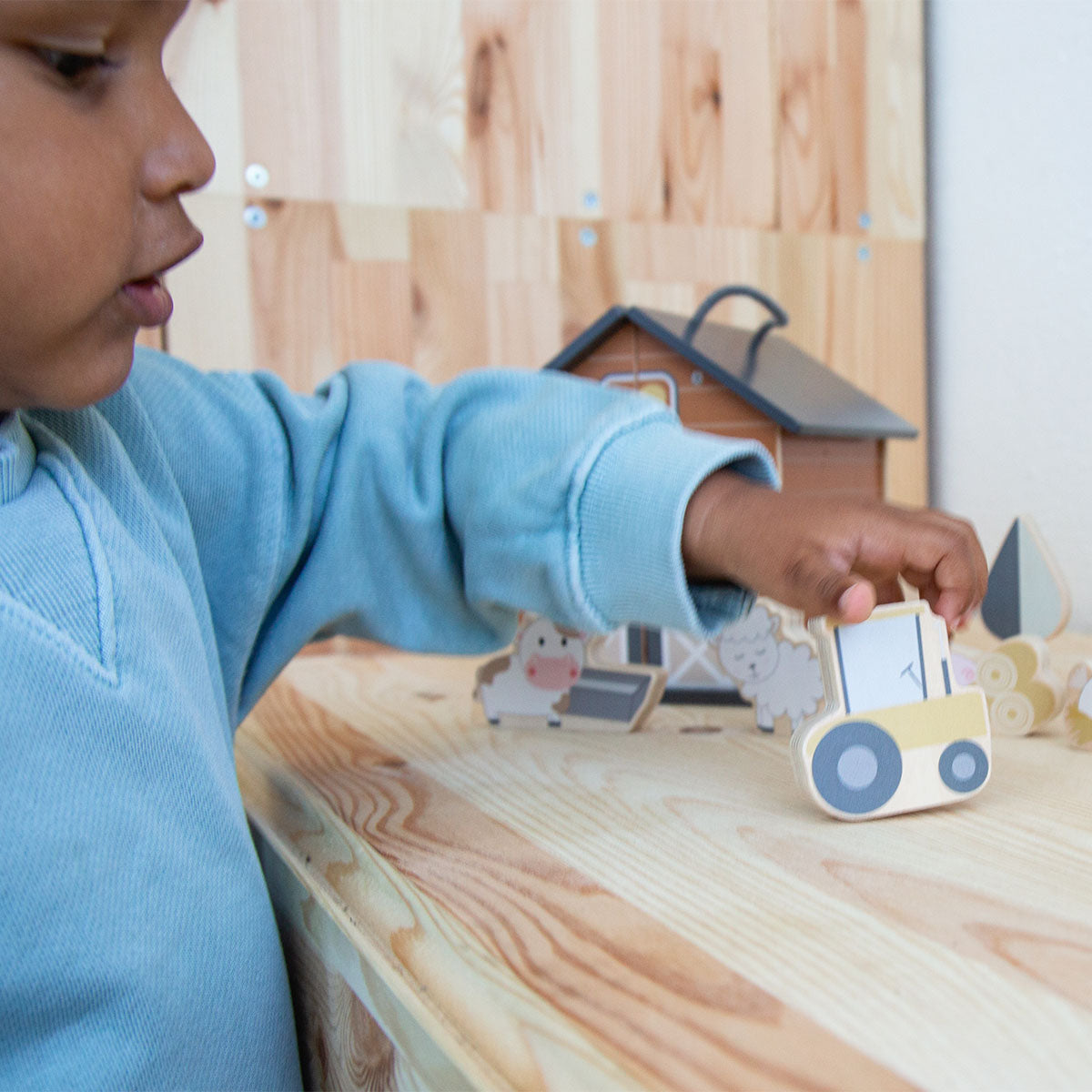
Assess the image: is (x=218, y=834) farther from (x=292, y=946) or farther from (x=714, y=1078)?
(x=714, y=1078)

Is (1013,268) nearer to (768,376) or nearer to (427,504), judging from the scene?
(768,376)

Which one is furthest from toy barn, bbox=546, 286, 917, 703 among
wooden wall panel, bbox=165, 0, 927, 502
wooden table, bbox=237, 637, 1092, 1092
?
wooden wall panel, bbox=165, 0, 927, 502

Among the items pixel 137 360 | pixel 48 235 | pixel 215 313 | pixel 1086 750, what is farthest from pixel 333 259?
pixel 1086 750

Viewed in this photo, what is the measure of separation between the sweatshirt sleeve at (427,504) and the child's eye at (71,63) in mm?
197

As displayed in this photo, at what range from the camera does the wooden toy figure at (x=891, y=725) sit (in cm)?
42

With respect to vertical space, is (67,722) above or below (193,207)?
below

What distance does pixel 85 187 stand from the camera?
1.30ft

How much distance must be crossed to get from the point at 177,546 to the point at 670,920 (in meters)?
0.30

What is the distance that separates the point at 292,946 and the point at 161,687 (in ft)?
0.40

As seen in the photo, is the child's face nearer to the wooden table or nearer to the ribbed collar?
the ribbed collar

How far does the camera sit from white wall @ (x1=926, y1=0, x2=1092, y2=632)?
0.82 metres

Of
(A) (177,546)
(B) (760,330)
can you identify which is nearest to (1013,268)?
(B) (760,330)

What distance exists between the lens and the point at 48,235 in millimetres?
394

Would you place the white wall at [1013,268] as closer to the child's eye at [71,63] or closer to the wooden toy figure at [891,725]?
the wooden toy figure at [891,725]
